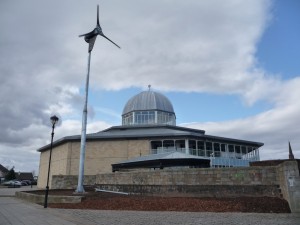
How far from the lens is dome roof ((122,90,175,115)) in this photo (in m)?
54.3

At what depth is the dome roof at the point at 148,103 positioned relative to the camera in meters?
54.3

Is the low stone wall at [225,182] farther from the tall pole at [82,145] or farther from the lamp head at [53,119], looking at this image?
the lamp head at [53,119]

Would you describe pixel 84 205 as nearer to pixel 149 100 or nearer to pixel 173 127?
pixel 173 127

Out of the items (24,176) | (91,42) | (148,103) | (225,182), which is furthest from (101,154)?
(24,176)

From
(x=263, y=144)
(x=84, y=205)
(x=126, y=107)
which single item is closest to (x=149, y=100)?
(x=126, y=107)

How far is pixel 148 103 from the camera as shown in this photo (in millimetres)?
54469

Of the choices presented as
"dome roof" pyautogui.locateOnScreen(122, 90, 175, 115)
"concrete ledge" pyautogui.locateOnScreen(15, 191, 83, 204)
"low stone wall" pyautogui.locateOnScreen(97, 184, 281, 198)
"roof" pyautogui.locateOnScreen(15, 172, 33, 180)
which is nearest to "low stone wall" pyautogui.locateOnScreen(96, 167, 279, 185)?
"low stone wall" pyautogui.locateOnScreen(97, 184, 281, 198)

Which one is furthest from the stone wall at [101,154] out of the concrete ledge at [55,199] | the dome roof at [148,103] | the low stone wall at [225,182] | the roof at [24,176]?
the roof at [24,176]

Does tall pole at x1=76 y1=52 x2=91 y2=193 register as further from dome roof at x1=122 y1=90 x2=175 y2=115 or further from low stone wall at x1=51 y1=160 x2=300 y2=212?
dome roof at x1=122 y1=90 x2=175 y2=115

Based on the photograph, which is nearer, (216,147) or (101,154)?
(101,154)

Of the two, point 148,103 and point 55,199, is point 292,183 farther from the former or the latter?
point 148,103

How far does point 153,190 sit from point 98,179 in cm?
888

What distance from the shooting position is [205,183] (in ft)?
59.0

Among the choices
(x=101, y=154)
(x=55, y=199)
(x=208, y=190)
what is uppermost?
(x=101, y=154)
